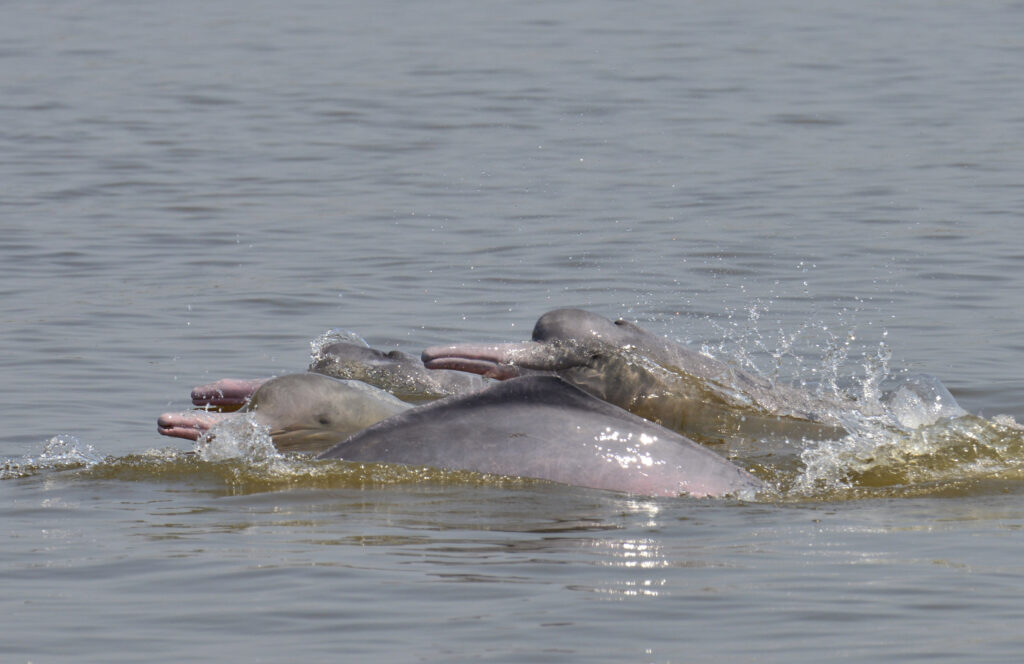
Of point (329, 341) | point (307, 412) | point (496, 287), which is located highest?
point (307, 412)

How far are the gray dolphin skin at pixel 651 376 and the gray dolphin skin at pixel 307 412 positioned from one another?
1.44 feet

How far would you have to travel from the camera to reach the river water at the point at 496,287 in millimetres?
7160

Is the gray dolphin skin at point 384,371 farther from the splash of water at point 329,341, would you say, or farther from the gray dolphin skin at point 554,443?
the gray dolphin skin at point 554,443

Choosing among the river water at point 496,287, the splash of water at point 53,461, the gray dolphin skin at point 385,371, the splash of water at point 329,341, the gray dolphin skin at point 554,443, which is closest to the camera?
the river water at point 496,287

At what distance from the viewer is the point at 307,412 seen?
10094 millimetres

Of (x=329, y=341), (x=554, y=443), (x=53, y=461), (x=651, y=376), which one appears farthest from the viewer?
(x=329, y=341)

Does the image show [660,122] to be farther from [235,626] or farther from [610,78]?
[235,626]

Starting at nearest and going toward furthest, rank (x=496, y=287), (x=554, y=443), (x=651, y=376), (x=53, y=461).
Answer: (x=554, y=443) < (x=53, y=461) < (x=651, y=376) < (x=496, y=287)

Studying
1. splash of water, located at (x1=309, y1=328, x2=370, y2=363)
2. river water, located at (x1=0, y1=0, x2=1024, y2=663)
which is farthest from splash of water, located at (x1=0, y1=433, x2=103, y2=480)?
splash of water, located at (x1=309, y1=328, x2=370, y2=363)

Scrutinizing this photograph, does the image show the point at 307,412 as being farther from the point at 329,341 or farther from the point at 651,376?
the point at 329,341

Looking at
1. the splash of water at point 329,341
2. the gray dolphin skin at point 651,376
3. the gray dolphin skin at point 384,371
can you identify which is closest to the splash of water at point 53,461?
the gray dolphin skin at point 651,376

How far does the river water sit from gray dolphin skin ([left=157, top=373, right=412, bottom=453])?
387 mm

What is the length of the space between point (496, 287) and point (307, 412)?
6.69 metres

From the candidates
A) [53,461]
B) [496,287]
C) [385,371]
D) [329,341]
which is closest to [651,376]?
[385,371]
